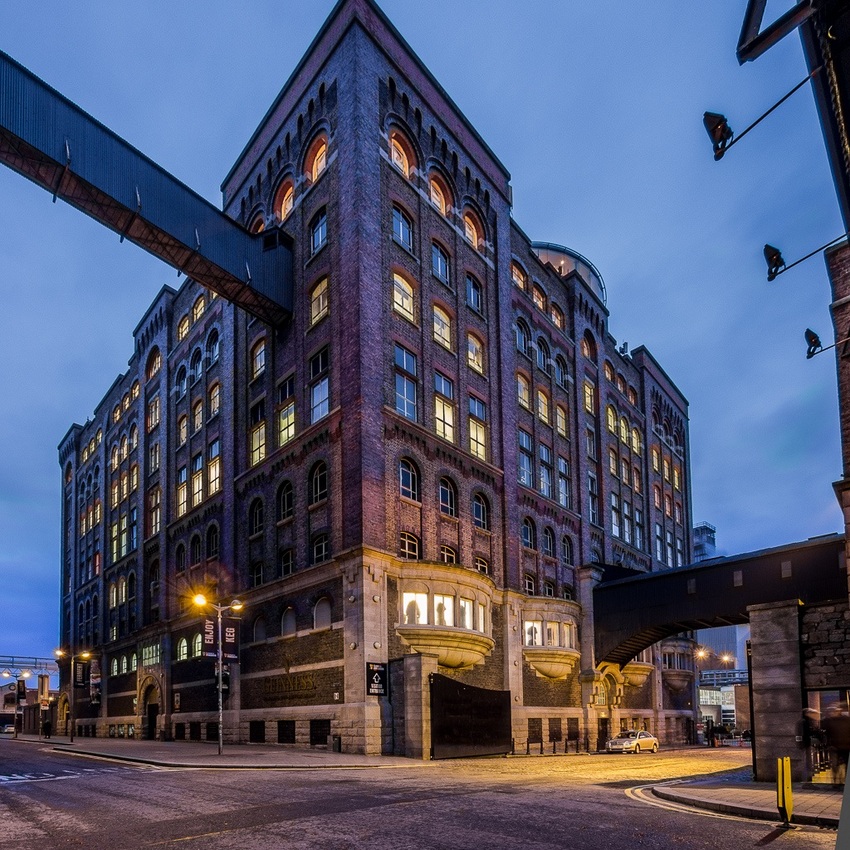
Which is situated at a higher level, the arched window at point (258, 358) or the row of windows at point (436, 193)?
the row of windows at point (436, 193)

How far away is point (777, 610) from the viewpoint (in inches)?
788

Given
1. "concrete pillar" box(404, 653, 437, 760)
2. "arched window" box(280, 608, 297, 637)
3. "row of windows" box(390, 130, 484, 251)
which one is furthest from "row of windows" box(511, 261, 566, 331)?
"concrete pillar" box(404, 653, 437, 760)

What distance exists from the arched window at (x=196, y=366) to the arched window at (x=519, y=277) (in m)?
21.6

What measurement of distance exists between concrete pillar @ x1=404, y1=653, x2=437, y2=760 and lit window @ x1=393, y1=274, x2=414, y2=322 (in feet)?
54.9

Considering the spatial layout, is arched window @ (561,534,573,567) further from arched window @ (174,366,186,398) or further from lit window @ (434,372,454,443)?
arched window @ (174,366,186,398)

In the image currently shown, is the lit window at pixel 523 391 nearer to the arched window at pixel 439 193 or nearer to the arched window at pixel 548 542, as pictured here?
the arched window at pixel 548 542

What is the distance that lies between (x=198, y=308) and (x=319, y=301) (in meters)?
17.9

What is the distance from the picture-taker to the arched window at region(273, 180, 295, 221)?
44562 mm

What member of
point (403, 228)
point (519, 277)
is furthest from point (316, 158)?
point (519, 277)

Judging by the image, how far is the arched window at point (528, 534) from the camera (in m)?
46.9

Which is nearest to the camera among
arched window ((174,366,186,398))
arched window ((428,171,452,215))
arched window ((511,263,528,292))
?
arched window ((428,171,452,215))

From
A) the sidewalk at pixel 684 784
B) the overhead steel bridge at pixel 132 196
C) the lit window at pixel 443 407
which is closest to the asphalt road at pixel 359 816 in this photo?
the sidewalk at pixel 684 784

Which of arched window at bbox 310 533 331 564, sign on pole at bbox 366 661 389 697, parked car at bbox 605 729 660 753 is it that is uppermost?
arched window at bbox 310 533 331 564

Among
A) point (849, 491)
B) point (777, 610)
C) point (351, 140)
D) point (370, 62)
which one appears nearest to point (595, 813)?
point (777, 610)
